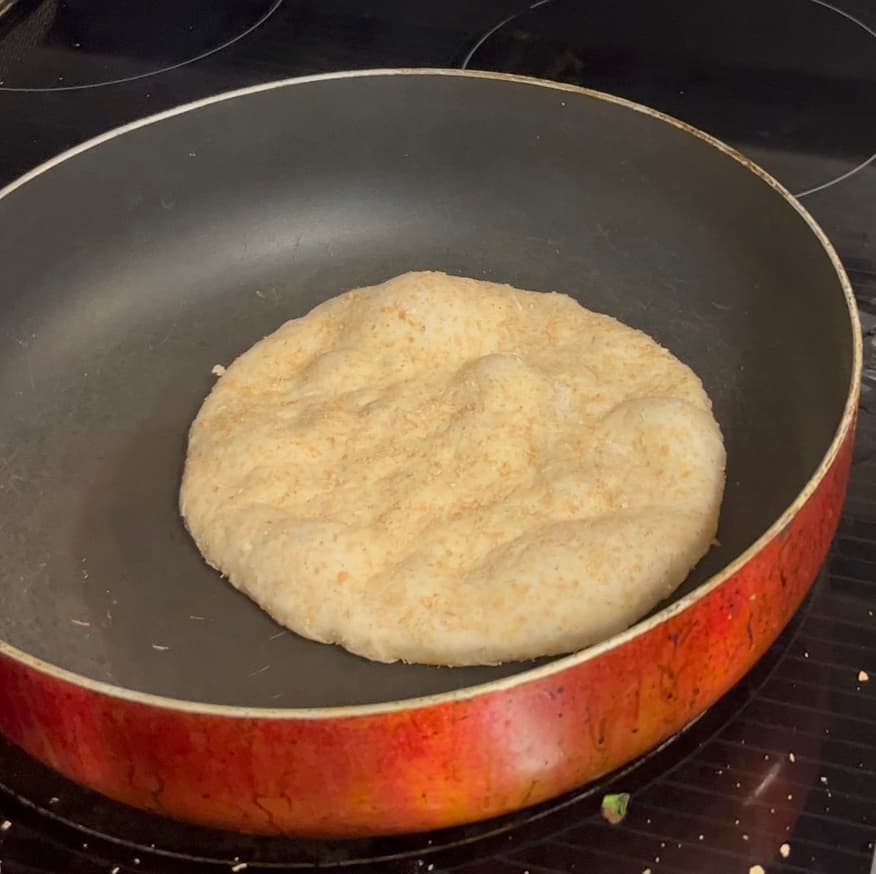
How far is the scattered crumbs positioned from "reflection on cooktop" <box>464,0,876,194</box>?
33.7 inches

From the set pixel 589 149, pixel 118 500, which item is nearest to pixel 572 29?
pixel 589 149

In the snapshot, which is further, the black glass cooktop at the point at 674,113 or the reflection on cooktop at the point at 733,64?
the reflection on cooktop at the point at 733,64

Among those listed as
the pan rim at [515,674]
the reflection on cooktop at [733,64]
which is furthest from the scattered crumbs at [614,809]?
the reflection on cooktop at [733,64]

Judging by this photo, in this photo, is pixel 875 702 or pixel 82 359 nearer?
pixel 875 702

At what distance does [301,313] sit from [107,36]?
2.21 ft

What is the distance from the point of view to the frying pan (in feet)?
2.37

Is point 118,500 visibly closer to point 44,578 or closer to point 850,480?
point 44,578

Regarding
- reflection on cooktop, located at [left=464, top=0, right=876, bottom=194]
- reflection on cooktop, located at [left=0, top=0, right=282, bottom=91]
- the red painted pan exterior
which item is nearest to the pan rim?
the red painted pan exterior

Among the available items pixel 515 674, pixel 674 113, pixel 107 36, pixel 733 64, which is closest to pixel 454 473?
pixel 515 674

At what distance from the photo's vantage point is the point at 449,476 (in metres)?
1.06

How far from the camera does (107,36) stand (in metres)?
1.67

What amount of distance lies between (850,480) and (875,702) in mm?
241

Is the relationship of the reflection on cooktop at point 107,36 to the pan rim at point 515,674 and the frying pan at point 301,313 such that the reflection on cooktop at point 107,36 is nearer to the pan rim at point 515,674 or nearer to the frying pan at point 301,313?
the frying pan at point 301,313

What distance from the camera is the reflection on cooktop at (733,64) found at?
145cm
